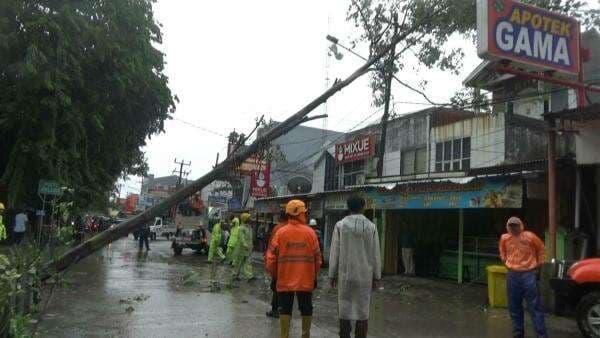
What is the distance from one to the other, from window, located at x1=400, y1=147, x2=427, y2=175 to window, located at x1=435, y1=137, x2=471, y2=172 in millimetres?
933

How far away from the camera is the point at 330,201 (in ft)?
72.3

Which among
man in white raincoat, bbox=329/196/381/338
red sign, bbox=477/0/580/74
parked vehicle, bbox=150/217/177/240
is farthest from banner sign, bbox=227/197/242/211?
man in white raincoat, bbox=329/196/381/338

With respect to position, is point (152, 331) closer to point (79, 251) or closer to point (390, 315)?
point (79, 251)

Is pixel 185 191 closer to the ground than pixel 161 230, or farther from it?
closer to the ground

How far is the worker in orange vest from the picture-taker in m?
6.55

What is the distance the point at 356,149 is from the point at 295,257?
67.0ft

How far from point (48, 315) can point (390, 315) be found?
5605 millimetres

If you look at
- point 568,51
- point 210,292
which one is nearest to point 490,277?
point 568,51

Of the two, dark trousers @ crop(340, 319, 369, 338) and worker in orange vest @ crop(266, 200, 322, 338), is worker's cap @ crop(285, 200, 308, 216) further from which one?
dark trousers @ crop(340, 319, 369, 338)

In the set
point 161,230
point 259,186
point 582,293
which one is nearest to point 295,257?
point 582,293

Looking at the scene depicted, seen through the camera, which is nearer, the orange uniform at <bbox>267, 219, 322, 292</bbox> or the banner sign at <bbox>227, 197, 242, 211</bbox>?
the orange uniform at <bbox>267, 219, 322, 292</bbox>

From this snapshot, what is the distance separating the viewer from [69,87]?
65.7ft

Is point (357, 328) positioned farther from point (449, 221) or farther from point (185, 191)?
point (449, 221)

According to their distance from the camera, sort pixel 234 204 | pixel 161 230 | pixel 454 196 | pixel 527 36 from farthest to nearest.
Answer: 1. pixel 161 230
2. pixel 234 204
3. pixel 454 196
4. pixel 527 36
